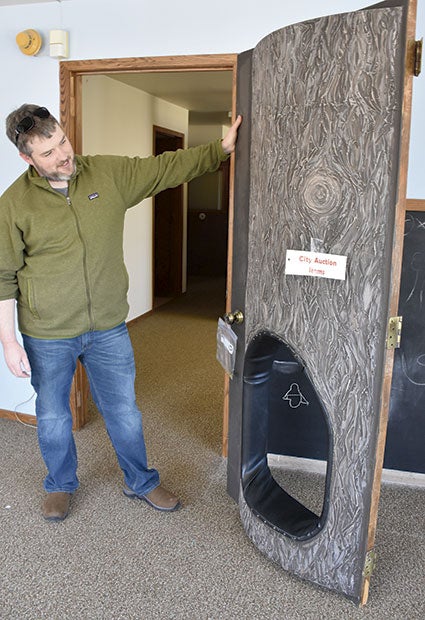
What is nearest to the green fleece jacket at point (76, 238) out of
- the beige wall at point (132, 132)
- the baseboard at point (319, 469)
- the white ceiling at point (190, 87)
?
the baseboard at point (319, 469)

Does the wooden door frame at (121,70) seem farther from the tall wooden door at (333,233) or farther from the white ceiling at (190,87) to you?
the white ceiling at (190,87)

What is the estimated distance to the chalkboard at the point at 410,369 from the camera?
2.58m

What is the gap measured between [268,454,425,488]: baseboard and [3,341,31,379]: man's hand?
1.32m

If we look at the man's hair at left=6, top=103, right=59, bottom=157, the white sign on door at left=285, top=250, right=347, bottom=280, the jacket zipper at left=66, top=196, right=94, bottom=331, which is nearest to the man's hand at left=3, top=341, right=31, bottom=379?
the jacket zipper at left=66, top=196, right=94, bottom=331

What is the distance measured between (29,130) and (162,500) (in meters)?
1.56

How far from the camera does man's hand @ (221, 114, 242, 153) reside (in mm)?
2208

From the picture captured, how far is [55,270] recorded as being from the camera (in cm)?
222

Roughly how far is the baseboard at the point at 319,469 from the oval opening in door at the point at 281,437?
3 centimetres

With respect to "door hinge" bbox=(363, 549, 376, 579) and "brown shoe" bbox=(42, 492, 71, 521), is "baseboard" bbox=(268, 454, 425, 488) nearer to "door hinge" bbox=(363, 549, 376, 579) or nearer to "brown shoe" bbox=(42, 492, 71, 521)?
"door hinge" bbox=(363, 549, 376, 579)

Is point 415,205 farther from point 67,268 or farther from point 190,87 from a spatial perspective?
point 190,87

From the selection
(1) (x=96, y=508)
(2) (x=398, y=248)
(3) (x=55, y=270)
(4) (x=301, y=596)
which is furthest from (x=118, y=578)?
(2) (x=398, y=248)

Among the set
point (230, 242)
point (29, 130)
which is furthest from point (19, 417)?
point (29, 130)

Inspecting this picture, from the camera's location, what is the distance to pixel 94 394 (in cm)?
251

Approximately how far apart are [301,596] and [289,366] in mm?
1071
